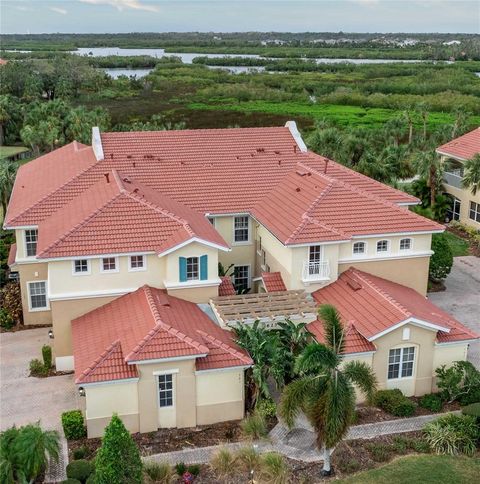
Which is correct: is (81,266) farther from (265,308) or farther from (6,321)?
(265,308)

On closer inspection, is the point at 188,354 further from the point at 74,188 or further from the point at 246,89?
the point at 246,89

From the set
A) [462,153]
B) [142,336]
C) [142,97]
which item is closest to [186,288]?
[142,336]

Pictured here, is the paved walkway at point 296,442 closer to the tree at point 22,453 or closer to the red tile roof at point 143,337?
the red tile roof at point 143,337

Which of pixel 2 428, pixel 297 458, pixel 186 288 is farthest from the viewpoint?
pixel 186 288

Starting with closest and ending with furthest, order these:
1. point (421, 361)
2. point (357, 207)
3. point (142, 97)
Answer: point (421, 361) → point (357, 207) → point (142, 97)

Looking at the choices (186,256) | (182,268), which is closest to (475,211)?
(186,256)

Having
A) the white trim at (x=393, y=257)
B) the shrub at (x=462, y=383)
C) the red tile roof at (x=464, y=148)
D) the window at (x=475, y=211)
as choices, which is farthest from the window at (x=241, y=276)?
the red tile roof at (x=464, y=148)

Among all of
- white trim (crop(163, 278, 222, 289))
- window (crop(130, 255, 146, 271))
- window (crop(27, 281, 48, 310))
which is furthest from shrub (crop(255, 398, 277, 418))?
window (crop(27, 281, 48, 310))
